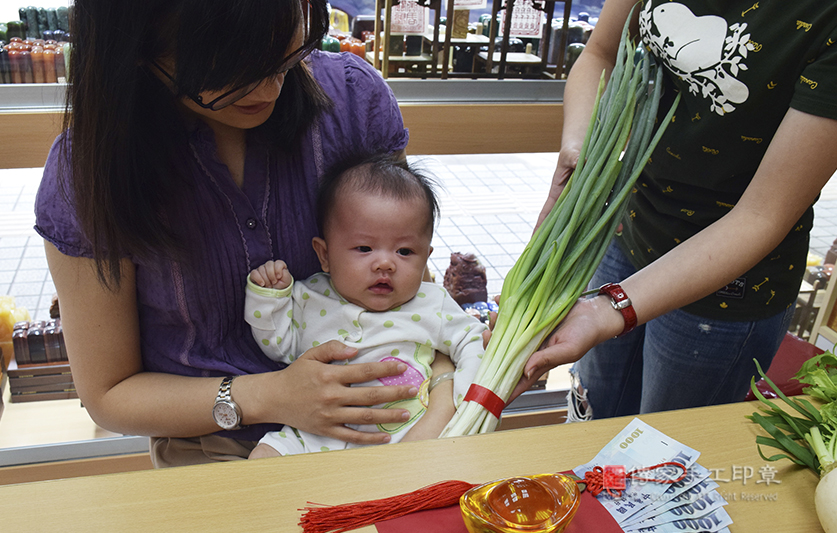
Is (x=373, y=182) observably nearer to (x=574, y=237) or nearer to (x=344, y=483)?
(x=574, y=237)

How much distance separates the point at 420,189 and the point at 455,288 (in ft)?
3.92

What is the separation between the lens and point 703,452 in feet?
3.23

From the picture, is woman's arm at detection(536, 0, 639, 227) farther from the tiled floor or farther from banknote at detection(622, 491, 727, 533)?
the tiled floor

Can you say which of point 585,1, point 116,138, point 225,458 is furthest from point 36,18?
point 585,1

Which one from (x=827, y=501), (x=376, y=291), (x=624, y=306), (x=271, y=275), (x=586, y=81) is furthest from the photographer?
(x=586, y=81)

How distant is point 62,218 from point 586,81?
125cm

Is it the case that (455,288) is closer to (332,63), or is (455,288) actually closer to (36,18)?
(332,63)

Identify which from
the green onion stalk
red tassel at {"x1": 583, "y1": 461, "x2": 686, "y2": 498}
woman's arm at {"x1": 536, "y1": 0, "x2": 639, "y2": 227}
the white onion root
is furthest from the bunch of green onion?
the white onion root

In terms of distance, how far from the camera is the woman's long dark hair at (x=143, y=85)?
2.85 ft

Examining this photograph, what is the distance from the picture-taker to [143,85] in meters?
1.03

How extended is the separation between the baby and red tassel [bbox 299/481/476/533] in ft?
1.38

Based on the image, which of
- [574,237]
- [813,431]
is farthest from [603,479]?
[574,237]

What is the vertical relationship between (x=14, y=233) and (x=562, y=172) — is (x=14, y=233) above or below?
below

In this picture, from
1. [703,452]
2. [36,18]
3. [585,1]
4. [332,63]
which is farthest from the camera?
[585,1]
